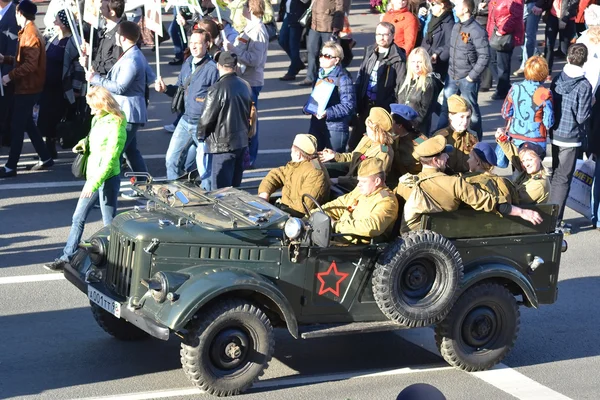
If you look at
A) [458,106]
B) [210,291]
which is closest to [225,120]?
[458,106]

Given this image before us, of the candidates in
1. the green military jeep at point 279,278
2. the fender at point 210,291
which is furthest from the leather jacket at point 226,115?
the fender at point 210,291

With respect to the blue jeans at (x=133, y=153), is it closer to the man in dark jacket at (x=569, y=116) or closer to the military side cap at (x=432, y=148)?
the military side cap at (x=432, y=148)

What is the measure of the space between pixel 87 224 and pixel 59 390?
447cm

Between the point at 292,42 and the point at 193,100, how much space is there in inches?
278

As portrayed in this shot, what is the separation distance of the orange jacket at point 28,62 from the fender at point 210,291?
633 centimetres

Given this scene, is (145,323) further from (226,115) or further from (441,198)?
(226,115)

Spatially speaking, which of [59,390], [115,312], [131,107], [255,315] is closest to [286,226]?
[255,315]

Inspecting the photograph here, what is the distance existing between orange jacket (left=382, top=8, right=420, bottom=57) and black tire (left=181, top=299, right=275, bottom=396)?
8279 mm

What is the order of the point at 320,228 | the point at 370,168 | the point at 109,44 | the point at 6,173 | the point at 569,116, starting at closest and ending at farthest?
the point at 320,228, the point at 370,168, the point at 569,116, the point at 109,44, the point at 6,173

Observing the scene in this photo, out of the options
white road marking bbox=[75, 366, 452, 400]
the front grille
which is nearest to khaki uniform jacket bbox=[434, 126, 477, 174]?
white road marking bbox=[75, 366, 452, 400]

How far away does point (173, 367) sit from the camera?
8.33m

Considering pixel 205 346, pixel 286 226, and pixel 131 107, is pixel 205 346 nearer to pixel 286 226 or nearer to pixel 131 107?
pixel 286 226

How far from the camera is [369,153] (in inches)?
379

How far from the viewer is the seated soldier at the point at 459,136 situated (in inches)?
392
